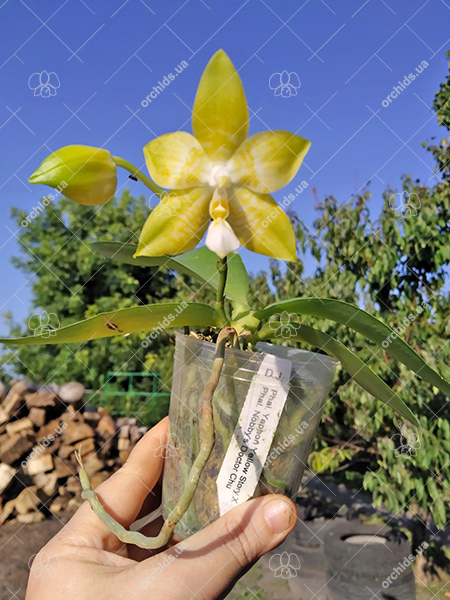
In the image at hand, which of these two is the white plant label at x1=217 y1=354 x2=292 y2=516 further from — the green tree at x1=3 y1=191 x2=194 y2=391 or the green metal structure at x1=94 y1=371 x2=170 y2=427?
the green tree at x1=3 y1=191 x2=194 y2=391

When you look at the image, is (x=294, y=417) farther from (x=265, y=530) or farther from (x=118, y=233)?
(x=118, y=233)

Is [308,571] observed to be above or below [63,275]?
below

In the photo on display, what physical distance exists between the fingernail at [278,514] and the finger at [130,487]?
0.64 feet

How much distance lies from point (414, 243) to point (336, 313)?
4.65ft

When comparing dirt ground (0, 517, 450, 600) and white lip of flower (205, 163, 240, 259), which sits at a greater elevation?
white lip of flower (205, 163, 240, 259)

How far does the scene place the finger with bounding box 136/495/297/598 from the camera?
19.0 inches

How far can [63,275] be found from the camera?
4.27m

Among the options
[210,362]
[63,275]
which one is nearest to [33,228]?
[63,275]

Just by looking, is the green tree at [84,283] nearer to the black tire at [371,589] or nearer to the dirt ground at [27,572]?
the dirt ground at [27,572]
